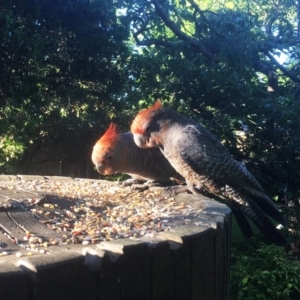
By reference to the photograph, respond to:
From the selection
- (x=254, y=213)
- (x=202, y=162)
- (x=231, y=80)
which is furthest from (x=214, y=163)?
(x=231, y=80)

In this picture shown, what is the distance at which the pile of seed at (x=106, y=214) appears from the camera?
1.75 metres

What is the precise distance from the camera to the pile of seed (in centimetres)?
175

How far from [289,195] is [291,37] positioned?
2219mm

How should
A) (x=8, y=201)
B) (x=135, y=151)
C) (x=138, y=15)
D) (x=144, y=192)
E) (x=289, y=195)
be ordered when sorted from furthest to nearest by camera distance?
(x=138, y=15) → (x=289, y=195) → (x=135, y=151) → (x=144, y=192) → (x=8, y=201)

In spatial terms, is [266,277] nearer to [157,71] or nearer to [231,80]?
[231,80]

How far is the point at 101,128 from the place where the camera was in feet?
23.5

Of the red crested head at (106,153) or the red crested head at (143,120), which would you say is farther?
the red crested head at (106,153)

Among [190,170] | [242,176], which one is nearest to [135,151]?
[190,170]

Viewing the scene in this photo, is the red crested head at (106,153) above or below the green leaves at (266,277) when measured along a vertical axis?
above

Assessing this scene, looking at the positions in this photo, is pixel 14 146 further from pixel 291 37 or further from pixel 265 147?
pixel 291 37

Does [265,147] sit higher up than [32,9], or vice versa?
[32,9]

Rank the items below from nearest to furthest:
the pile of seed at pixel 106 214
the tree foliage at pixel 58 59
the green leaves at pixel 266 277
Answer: the pile of seed at pixel 106 214 < the green leaves at pixel 266 277 < the tree foliage at pixel 58 59

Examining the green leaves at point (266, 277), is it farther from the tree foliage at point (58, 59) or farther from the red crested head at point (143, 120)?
the tree foliage at point (58, 59)

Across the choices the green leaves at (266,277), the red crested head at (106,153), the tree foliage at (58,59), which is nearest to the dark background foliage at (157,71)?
the tree foliage at (58,59)
